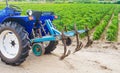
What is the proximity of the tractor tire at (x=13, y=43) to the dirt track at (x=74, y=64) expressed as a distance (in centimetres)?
19

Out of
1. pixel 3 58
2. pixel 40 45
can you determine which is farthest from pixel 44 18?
pixel 3 58

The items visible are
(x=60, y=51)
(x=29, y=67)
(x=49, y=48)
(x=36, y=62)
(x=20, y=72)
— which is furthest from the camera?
(x=60, y=51)

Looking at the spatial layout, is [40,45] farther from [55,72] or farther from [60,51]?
[60,51]

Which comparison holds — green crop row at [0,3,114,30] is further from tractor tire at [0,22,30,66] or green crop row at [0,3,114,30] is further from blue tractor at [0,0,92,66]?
tractor tire at [0,22,30,66]

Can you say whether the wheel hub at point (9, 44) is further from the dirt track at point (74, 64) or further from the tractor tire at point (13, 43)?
the dirt track at point (74, 64)

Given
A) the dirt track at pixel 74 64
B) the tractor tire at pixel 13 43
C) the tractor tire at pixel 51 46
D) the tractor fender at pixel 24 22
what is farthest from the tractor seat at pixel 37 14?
the tractor tire at pixel 51 46

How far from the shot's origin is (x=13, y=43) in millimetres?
6867

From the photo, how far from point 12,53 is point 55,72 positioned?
127 centimetres

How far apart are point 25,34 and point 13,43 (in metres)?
0.52

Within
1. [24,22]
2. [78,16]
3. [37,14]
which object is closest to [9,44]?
[24,22]

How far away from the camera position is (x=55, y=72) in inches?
248

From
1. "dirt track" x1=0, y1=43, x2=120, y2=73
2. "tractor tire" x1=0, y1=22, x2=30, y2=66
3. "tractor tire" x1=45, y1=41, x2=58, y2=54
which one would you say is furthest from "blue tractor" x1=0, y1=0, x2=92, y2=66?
"tractor tire" x1=45, y1=41, x2=58, y2=54

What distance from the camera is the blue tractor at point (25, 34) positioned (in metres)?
6.46

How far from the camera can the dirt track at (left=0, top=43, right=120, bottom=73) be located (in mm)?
6434
